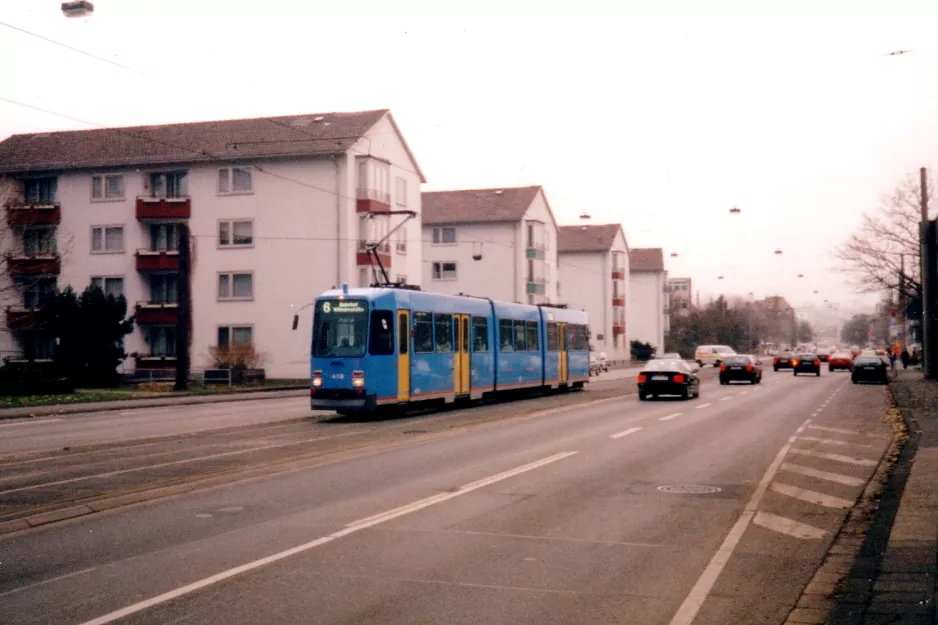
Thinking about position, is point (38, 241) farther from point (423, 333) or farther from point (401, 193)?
point (423, 333)

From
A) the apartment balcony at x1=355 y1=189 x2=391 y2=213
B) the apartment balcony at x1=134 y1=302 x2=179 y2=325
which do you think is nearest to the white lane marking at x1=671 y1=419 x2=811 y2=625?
the apartment balcony at x1=355 y1=189 x2=391 y2=213

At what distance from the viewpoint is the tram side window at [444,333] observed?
29156 mm

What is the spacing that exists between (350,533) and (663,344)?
357ft

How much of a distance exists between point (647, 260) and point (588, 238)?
21055 millimetres

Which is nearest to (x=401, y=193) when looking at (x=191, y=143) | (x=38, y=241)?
(x=191, y=143)

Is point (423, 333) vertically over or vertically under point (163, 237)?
under

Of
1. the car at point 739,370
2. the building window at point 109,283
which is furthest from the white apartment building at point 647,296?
the building window at point 109,283

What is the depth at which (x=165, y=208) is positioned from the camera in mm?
58125

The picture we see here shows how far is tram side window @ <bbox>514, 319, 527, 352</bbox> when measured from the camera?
1409 inches

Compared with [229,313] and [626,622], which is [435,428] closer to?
[626,622]

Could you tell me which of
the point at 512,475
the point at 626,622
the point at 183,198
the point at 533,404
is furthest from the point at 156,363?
the point at 626,622

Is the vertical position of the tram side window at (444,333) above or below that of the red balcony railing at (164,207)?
below

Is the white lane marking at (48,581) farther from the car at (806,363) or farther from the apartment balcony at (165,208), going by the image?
the car at (806,363)

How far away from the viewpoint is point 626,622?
22.7ft
